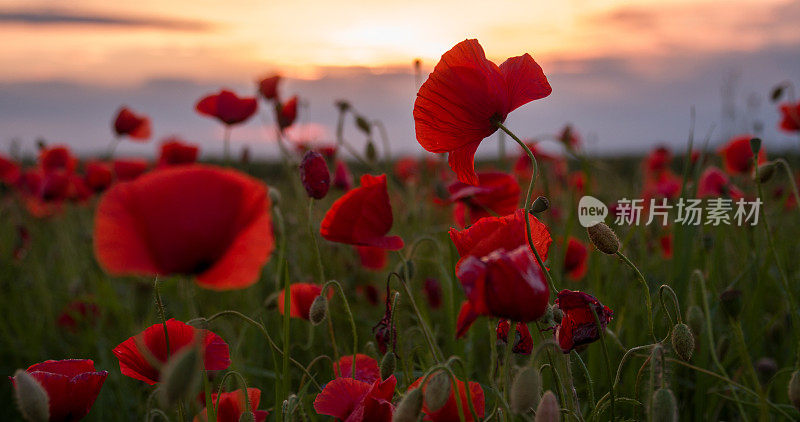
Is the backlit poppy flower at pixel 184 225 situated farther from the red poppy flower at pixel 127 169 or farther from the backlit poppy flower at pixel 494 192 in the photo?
the red poppy flower at pixel 127 169

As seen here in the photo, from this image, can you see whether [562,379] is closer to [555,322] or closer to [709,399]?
[555,322]

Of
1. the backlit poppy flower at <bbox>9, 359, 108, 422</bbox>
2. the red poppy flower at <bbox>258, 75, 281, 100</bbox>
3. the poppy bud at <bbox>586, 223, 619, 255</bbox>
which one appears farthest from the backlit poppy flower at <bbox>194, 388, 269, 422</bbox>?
the red poppy flower at <bbox>258, 75, 281, 100</bbox>

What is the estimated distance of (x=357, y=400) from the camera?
1.12m

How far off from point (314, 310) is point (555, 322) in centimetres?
47

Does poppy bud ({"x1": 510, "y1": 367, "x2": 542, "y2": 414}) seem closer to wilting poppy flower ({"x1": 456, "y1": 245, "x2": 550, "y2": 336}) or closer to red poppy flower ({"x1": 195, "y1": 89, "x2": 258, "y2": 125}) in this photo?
wilting poppy flower ({"x1": 456, "y1": 245, "x2": 550, "y2": 336})

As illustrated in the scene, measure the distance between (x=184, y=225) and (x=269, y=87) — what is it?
218 cm

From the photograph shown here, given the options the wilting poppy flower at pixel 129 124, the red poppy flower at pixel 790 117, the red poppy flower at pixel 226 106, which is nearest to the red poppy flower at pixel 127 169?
the wilting poppy flower at pixel 129 124

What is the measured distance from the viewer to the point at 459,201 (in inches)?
79.1

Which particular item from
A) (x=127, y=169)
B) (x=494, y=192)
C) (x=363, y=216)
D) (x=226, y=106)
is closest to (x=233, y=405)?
(x=363, y=216)

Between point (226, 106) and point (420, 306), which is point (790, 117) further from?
point (226, 106)

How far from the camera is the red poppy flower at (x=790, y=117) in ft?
11.5

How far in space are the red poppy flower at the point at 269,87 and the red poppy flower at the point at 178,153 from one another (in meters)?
0.54

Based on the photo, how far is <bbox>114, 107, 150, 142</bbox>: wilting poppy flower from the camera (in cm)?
359

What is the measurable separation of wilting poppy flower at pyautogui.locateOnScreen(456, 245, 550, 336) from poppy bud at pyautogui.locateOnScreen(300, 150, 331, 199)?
26.8 inches
